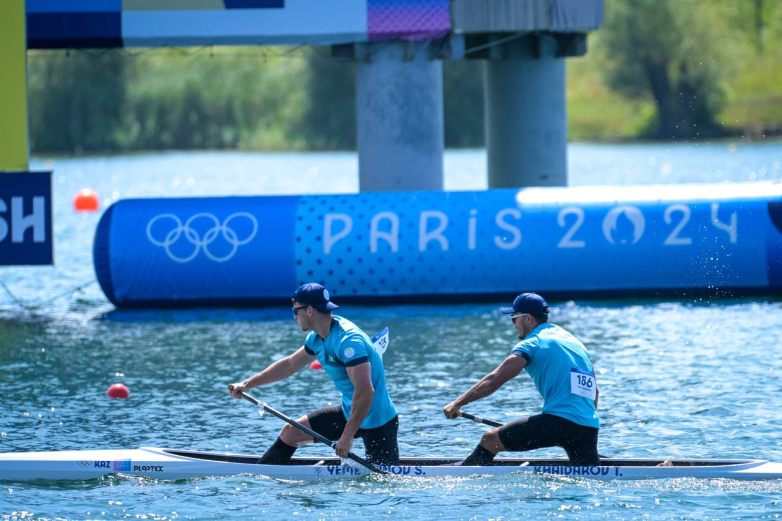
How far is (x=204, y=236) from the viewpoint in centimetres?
1938

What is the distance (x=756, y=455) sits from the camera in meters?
10.9

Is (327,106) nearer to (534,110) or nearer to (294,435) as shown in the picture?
(534,110)

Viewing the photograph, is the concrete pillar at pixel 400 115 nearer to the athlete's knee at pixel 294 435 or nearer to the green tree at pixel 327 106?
the athlete's knee at pixel 294 435

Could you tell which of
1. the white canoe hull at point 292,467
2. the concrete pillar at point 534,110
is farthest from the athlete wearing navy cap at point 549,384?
the concrete pillar at point 534,110

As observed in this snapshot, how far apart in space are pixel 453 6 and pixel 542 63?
3552 millimetres

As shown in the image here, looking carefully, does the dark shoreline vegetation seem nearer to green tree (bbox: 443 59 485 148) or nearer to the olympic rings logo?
green tree (bbox: 443 59 485 148)

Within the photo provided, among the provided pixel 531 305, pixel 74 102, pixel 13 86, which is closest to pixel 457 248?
pixel 13 86

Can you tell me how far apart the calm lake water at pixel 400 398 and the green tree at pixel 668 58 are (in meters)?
57.3

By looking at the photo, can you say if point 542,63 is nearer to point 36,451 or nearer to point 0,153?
point 0,153

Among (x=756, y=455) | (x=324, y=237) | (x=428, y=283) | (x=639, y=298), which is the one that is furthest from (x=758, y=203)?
(x=756, y=455)

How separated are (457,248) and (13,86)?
716 cm

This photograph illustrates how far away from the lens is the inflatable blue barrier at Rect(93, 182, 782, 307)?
19109mm

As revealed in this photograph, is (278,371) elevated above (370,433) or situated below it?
above

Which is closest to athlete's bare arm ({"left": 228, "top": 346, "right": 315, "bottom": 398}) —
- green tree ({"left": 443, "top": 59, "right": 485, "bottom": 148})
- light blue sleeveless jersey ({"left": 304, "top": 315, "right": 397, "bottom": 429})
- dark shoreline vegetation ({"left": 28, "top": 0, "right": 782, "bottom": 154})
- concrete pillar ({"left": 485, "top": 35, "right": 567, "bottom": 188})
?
light blue sleeveless jersey ({"left": 304, "top": 315, "right": 397, "bottom": 429})
